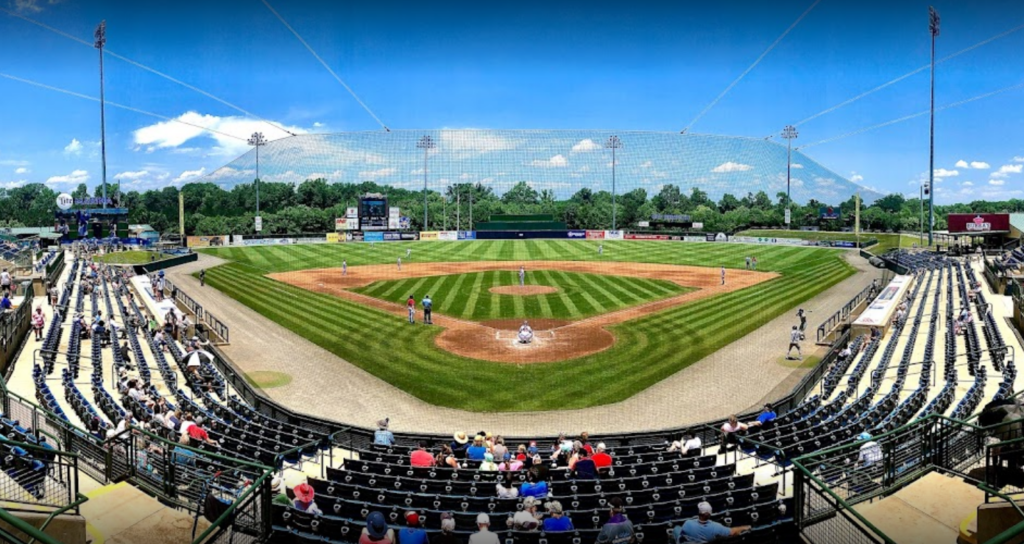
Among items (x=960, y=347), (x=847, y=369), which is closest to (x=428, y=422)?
(x=847, y=369)

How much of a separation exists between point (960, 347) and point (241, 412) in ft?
69.7

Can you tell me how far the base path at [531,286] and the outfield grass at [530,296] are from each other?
1.25m

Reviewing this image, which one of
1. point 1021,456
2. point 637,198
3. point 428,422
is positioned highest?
point 637,198

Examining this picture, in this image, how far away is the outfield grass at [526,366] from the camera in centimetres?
2069

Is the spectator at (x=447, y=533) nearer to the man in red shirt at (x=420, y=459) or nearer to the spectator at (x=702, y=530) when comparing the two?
the spectator at (x=702, y=530)

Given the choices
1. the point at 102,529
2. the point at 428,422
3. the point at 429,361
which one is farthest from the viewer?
the point at 429,361

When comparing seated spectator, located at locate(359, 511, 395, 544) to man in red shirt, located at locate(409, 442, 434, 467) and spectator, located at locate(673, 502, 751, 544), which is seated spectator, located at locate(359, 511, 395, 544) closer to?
spectator, located at locate(673, 502, 751, 544)

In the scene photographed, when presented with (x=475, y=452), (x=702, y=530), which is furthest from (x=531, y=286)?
(x=702, y=530)

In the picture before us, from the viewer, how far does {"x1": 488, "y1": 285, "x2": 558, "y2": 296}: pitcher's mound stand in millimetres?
41312

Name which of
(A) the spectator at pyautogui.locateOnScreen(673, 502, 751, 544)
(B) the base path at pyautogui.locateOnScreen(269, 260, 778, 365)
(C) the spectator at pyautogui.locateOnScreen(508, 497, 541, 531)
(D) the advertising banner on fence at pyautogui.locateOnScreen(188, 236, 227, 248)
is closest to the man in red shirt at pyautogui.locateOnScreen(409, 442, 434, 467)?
(C) the spectator at pyautogui.locateOnScreen(508, 497, 541, 531)

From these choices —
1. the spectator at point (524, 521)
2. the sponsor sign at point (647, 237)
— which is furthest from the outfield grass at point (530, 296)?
the sponsor sign at point (647, 237)

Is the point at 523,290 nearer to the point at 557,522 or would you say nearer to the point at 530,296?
the point at 530,296

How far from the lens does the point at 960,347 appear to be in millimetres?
22266

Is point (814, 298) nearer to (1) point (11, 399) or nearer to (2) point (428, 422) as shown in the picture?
(2) point (428, 422)
